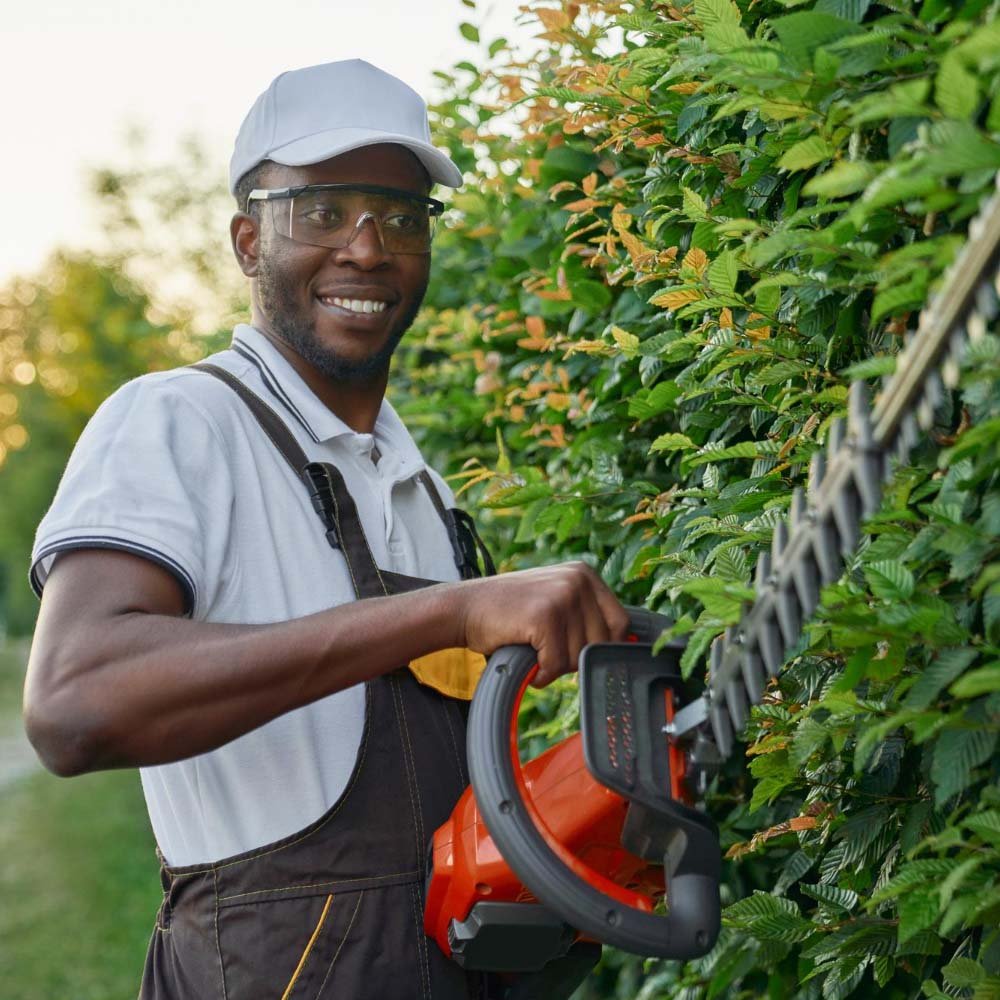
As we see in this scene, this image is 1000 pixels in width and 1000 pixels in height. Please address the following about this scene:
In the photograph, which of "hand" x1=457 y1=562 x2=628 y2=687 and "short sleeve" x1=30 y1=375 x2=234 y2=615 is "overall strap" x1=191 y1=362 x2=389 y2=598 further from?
"hand" x1=457 y1=562 x2=628 y2=687

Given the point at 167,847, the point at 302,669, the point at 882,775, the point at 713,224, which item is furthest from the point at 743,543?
the point at 167,847

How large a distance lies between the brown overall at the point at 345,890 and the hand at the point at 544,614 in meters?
0.35

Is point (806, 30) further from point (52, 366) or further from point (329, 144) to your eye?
point (52, 366)

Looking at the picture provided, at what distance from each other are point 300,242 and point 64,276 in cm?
2200

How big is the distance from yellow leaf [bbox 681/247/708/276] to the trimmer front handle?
637mm

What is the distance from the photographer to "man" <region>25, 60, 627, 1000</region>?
1721 mm

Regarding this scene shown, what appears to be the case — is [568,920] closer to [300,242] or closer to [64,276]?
[300,242]

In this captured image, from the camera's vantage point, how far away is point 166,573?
1811mm

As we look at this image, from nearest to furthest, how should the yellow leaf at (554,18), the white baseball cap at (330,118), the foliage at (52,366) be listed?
the white baseball cap at (330,118) < the yellow leaf at (554,18) < the foliage at (52,366)

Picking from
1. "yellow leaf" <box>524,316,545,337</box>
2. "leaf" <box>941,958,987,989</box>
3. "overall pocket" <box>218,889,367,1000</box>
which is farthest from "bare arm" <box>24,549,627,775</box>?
"yellow leaf" <box>524,316,545,337</box>

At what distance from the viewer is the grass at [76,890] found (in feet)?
25.4

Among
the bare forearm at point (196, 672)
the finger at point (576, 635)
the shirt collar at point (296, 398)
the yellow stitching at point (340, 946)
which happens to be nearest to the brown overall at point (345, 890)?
the yellow stitching at point (340, 946)

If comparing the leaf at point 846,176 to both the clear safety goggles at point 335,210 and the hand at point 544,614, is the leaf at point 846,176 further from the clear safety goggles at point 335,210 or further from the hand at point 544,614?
the clear safety goggles at point 335,210

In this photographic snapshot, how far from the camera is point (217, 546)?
195 centimetres
